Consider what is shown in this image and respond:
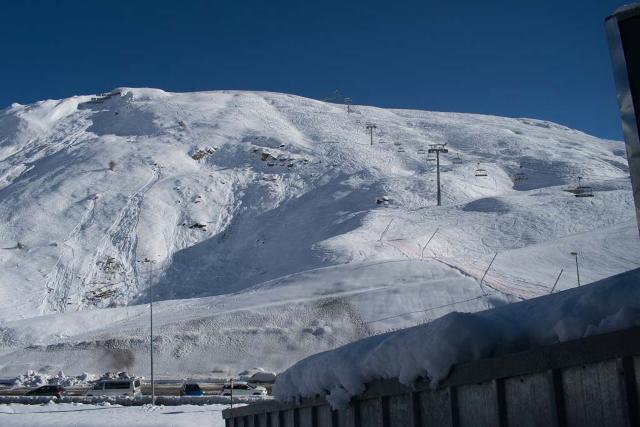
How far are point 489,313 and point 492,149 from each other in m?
125

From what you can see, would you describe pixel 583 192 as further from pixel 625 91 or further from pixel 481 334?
pixel 625 91

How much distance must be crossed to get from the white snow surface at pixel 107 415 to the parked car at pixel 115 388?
5.30 m

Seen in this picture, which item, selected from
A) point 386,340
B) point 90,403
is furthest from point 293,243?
point 386,340

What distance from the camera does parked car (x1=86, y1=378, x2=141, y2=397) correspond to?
45125mm

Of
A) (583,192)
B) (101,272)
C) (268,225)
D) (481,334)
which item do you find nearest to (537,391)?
(481,334)

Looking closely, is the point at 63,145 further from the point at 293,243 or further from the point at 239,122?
the point at 293,243

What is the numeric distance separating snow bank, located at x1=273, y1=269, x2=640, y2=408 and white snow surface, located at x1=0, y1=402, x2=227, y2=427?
21876 millimetres

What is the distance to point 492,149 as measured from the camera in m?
127

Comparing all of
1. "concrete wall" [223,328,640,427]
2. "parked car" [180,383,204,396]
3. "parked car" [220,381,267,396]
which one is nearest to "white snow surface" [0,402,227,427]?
"parked car" [220,381,267,396]

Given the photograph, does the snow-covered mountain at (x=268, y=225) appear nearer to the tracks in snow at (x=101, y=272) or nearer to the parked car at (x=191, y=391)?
the tracks in snow at (x=101, y=272)

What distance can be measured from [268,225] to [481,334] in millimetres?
92986

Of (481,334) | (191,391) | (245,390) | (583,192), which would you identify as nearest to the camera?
(481,334)

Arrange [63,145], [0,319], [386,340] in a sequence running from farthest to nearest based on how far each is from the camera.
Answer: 1. [63,145]
2. [0,319]
3. [386,340]

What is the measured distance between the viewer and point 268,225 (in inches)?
3871
